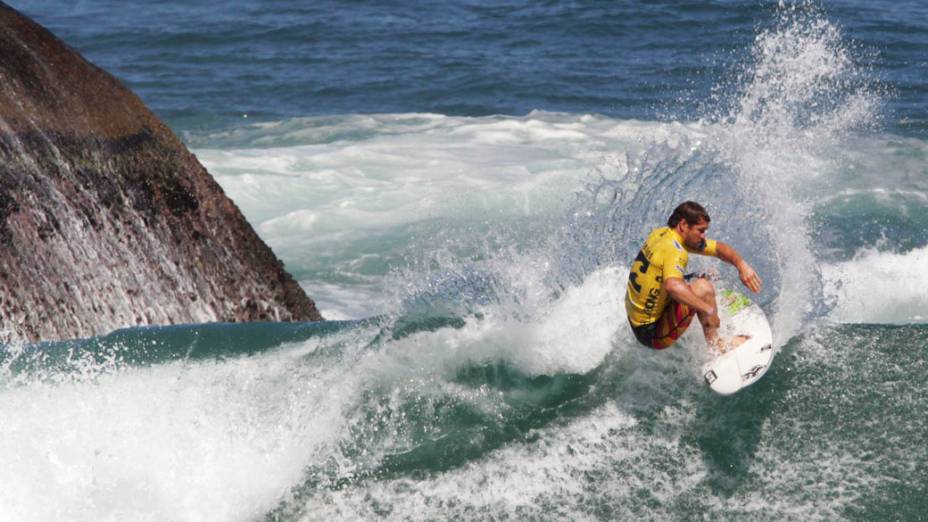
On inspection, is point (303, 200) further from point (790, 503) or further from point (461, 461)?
point (790, 503)

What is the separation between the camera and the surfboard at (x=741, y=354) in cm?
870

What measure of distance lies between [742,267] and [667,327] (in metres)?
0.70

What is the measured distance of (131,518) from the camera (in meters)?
7.59

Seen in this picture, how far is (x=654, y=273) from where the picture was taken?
28.5 feet

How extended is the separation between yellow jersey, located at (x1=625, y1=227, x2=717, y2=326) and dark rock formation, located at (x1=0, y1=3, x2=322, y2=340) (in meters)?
3.09

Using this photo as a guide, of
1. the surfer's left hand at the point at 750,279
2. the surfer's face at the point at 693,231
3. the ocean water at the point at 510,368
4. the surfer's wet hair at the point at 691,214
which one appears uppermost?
the surfer's wet hair at the point at 691,214

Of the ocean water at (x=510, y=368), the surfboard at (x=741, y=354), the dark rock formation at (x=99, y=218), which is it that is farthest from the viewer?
the dark rock formation at (x=99, y=218)

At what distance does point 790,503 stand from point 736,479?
0.40 meters

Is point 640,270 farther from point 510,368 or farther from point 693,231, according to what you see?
point 510,368

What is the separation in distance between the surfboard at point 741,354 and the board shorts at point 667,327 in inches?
12.6

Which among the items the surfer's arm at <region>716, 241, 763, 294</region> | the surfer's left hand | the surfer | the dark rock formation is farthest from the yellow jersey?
the dark rock formation

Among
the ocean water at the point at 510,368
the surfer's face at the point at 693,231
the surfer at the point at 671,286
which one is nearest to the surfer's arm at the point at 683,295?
the surfer at the point at 671,286

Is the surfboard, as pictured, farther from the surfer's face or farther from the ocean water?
the surfer's face

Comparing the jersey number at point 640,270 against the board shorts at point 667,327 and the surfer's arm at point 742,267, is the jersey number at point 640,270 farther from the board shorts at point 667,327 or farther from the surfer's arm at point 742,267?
the surfer's arm at point 742,267
